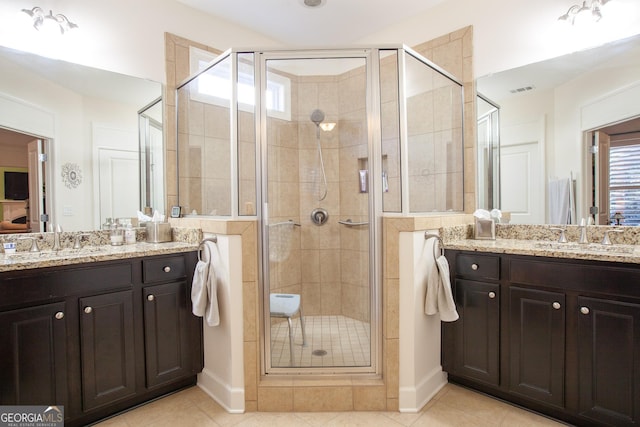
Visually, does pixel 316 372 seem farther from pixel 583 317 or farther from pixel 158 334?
pixel 583 317

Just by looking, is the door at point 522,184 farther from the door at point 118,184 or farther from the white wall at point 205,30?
the door at point 118,184

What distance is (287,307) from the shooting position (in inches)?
78.7

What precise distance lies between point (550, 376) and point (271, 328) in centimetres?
154

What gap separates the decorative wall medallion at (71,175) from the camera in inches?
80.7

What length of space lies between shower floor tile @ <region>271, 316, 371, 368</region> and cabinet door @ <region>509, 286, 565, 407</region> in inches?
32.3

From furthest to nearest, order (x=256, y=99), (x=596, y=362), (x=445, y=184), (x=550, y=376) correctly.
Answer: (x=445, y=184), (x=256, y=99), (x=550, y=376), (x=596, y=362)

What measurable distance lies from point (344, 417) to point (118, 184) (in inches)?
83.3

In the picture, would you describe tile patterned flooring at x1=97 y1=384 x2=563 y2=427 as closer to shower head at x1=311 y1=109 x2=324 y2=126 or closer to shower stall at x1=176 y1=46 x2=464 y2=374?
shower stall at x1=176 y1=46 x2=464 y2=374

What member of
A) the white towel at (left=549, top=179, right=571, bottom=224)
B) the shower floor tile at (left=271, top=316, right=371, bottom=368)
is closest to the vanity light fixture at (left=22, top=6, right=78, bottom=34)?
the shower floor tile at (left=271, top=316, right=371, bottom=368)

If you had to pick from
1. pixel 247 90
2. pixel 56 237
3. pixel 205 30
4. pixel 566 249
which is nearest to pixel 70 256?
pixel 56 237

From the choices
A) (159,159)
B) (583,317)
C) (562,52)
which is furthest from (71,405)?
(562,52)

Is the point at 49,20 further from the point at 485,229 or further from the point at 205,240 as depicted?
the point at 485,229

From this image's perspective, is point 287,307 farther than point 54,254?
Yes

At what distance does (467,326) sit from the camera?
194 cm
